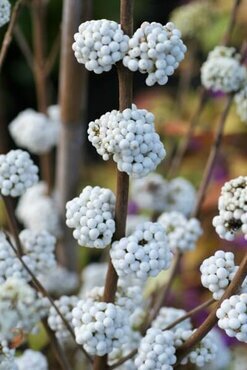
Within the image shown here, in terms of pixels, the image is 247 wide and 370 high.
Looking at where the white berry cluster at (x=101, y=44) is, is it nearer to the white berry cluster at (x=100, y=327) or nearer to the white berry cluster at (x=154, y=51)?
the white berry cluster at (x=154, y=51)

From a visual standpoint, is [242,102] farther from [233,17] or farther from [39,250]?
[39,250]

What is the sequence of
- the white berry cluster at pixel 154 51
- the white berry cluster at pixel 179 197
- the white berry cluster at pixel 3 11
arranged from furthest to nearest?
1. the white berry cluster at pixel 179 197
2. the white berry cluster at pixel 3 11
3. the white berry cluster at pixel 154 51

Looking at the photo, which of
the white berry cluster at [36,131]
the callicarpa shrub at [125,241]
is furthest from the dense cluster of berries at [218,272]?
the white berry cluster at [36,131]

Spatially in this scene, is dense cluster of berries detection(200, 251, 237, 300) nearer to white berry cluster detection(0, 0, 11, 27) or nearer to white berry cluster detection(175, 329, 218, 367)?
white berry cluster detection(175, 329, 218, 367)

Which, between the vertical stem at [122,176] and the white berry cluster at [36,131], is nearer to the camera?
the vertical stem at [122,176]

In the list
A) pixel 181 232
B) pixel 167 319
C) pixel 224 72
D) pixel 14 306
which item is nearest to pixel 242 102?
pixel 224 72

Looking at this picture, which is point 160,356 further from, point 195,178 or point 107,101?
point 107,101

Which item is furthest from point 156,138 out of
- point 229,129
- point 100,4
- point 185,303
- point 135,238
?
point 100,4
